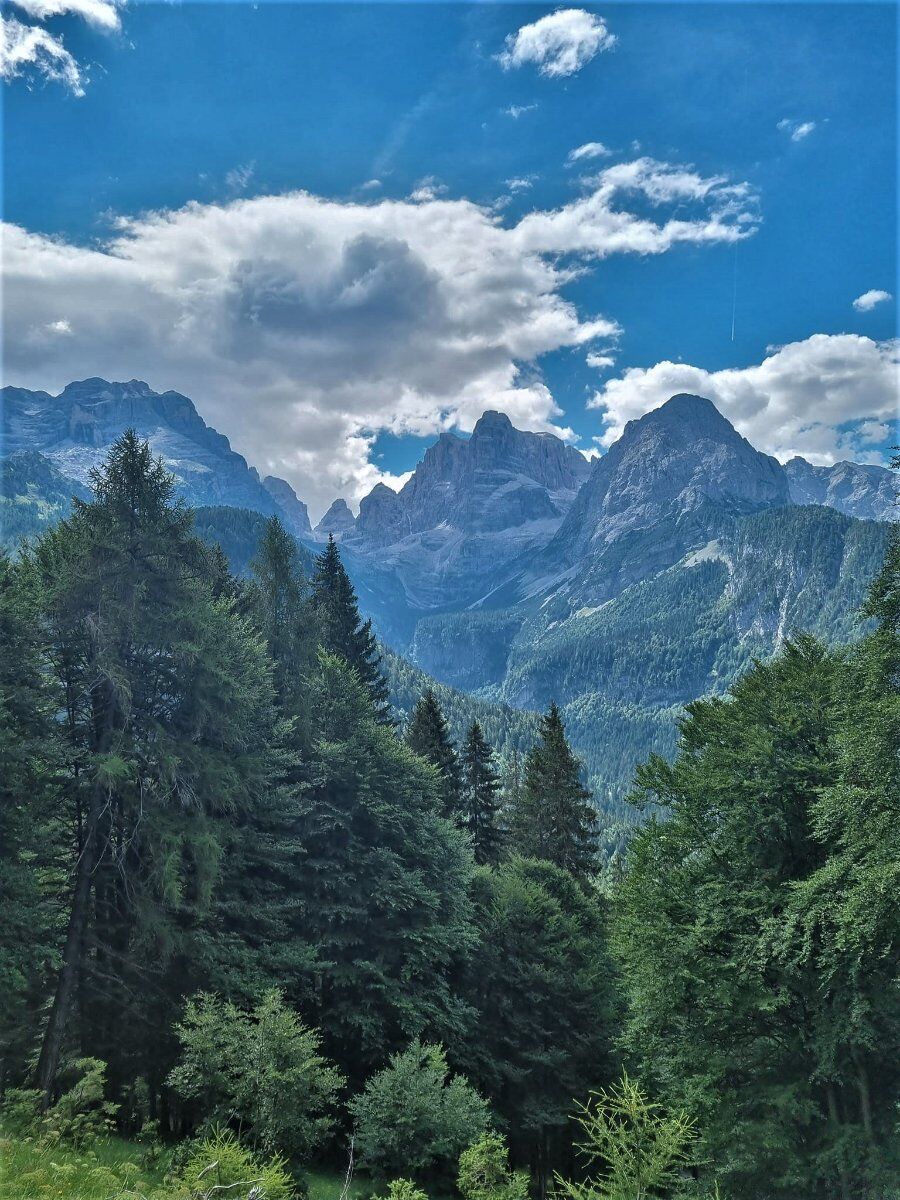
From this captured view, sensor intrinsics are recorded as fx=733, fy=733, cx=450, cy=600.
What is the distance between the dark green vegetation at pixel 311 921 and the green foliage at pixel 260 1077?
79 millimetres

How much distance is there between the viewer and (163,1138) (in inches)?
776

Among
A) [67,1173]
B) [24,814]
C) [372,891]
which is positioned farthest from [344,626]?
[67,1173]

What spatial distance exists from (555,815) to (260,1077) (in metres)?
35.8

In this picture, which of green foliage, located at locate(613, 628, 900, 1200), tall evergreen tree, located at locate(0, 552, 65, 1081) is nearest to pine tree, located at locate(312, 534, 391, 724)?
green foliage, located at locate(613, 628, 900, 1200)

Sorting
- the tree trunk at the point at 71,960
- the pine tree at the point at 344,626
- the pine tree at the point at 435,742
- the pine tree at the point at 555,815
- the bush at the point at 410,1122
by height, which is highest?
the pine tree at the point at 344,626

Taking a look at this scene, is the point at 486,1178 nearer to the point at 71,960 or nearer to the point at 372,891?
the point at 71,960

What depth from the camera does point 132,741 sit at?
19.8 meters

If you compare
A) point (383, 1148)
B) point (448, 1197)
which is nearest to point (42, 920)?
point (383, 1148)

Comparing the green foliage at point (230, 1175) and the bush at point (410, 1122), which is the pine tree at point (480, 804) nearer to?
the bush at point (410, 1122)

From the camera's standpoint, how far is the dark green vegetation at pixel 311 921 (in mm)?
16828

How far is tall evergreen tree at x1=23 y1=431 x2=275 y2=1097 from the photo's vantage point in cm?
1934

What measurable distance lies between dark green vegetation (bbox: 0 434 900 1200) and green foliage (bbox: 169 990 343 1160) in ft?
0.26

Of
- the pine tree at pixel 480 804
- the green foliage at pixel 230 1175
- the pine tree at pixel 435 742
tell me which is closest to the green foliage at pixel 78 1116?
the green foliage at pixel 230 1175

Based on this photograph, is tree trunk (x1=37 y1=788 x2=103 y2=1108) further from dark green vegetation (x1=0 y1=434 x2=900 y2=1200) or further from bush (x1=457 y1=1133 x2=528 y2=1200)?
bush (x1=457 y1=1133 x2=528 y2=1200)
